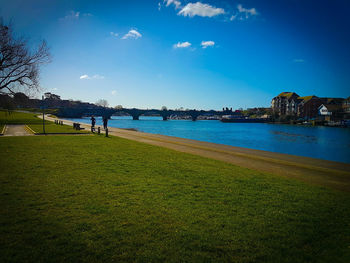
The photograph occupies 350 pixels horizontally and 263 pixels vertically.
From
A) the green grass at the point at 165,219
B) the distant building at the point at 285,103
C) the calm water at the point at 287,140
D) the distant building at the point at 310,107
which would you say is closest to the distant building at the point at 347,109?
the distant building at the point at 310,107

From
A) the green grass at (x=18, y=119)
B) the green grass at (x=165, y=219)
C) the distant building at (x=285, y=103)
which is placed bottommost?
the green grass at (x=165, y=219)

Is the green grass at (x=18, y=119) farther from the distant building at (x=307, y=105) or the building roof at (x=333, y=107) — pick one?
the building roof at (x=333, y=107)

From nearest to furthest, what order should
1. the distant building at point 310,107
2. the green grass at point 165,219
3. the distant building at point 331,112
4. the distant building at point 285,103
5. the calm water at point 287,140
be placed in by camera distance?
the green grass at point 165,219
the calm water at point 287,140
the distant building at point 331,112
the distant building at point 310,107
the distant building at point 285,103

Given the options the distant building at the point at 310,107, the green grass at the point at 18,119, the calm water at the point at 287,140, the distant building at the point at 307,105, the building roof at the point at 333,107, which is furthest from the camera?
the distant building at the point at 310,107

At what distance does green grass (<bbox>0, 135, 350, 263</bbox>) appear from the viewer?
12.9ft

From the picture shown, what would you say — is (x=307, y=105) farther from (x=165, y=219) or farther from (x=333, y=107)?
(x=165, y=219)

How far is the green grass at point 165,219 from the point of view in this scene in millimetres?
3932

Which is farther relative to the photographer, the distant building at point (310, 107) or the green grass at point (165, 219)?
the distant building at point (310, 107)

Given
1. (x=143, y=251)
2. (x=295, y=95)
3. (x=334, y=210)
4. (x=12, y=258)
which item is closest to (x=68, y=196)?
(x=12, y=258)

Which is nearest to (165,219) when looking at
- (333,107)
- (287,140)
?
(287,140)

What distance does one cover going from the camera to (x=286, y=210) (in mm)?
5832

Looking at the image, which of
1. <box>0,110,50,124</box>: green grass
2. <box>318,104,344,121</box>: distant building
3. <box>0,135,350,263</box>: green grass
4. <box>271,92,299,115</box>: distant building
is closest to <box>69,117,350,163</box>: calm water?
<box>0,135,350,263</box>: green grass

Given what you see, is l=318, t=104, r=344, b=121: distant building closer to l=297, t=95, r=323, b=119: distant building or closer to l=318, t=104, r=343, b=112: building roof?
l=318, t=104, r=343, b=112: building roof

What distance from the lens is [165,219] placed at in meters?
5.07
